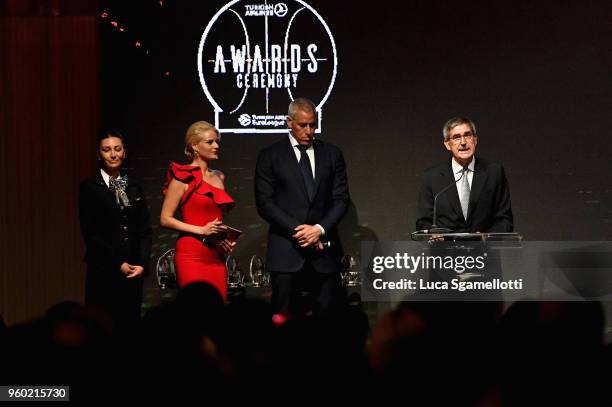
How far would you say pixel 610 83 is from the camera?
6305 mm

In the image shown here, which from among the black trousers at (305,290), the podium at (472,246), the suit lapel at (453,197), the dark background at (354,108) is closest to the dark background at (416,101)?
the dark background at (354,108)

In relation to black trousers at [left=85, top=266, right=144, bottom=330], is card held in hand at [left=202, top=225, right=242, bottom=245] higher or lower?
higher

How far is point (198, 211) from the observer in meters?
4.90

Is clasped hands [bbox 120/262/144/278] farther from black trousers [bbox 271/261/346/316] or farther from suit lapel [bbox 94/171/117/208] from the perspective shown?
black trousers [bbox 271/261/346/316]

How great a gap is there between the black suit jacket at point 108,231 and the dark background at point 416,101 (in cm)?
150

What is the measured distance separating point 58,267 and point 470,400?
17.6ft

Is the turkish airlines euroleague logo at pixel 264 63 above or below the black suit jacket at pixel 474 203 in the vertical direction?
above

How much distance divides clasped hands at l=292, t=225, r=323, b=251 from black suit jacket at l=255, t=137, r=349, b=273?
1.5 inches

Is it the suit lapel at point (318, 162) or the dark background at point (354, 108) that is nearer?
the suit lapel at point (318, 162)

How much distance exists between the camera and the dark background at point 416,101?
6336mm

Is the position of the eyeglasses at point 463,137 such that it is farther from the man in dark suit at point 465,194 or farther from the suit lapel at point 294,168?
the suit lapel at point 294,168

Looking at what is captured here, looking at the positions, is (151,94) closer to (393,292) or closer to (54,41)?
(54,41)

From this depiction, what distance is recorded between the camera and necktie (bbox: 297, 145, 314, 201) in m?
4.95

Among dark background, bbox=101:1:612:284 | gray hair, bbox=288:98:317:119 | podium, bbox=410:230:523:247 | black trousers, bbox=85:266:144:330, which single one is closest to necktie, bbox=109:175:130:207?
black trousers, bbox=85:266:144:330
